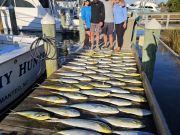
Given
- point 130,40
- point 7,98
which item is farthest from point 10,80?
point 130,40

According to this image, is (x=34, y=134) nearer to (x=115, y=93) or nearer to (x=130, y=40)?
(x=115, y=93)

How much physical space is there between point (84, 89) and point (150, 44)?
202 centimetres

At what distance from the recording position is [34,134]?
3199mm

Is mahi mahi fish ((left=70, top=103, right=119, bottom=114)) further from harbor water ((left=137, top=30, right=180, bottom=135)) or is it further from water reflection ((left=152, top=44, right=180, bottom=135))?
water reflection ((left=152, top=44, right=180, bottom=135))

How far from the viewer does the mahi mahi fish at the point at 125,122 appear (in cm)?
338

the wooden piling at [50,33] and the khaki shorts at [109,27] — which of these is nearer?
the wooden piling at [50,33]

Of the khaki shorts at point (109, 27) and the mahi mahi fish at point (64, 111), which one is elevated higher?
the khaki shorts at point (109, 27)

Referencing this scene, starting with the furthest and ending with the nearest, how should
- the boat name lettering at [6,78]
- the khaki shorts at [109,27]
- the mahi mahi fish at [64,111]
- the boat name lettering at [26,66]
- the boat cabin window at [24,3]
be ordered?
the boat cabin window at [24,3] → the khaki shorts at [109,27] → the boat name lettering at [26,66] → the boat name lettering at [6,78] → the mahi mahi fish at [64,111]

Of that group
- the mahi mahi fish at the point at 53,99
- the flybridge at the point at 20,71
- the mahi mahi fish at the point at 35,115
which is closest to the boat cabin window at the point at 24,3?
the flybridge at the point at 20,71

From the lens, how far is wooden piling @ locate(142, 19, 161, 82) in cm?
562

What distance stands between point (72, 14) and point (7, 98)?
16627 millimetres

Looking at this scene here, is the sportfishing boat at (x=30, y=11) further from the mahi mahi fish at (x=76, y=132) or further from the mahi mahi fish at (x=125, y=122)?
the mahi mahi fish at (x=76, y=132)

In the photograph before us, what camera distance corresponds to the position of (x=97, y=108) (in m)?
3.83

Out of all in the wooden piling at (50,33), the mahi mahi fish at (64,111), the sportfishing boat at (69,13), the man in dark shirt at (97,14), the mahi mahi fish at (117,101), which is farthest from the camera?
the sportfishing boat at (69,13)
